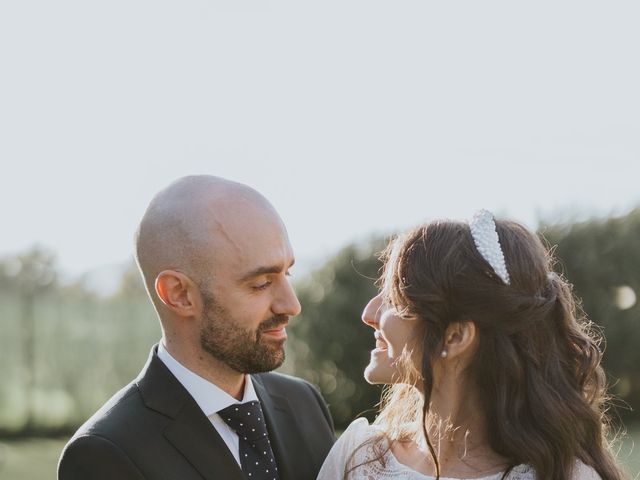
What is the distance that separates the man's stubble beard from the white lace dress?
419 millimetres

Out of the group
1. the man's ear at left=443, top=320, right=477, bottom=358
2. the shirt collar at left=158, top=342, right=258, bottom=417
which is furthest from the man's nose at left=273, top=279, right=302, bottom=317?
the man's ear at left=443, top=320, right=477, bottom=358

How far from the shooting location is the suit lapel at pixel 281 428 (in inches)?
138

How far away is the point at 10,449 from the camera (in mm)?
12305

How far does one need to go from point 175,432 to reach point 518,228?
4.62 ft

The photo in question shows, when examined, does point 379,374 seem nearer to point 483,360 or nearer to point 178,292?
point 483,360

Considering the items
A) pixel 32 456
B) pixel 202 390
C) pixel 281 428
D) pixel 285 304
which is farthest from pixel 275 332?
pixel 32 456

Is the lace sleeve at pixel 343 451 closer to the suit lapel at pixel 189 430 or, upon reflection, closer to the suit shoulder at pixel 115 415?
the suit lapel at pixel 189 430

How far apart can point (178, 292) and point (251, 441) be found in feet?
2.01

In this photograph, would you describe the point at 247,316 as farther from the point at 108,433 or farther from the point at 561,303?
the point at 561,303

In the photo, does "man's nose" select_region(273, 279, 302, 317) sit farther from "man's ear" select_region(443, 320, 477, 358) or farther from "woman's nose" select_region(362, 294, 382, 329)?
"man's ear" select_region(443, 320, 477, 358)

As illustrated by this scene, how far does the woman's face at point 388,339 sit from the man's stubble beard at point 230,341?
0.39 metres

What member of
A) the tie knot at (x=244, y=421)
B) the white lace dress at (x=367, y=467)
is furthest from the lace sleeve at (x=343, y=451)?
the tie knot at (x=244, y=421)

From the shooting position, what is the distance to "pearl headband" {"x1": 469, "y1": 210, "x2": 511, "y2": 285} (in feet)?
10.1

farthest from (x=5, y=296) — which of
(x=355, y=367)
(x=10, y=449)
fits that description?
(x=355, y=367)
